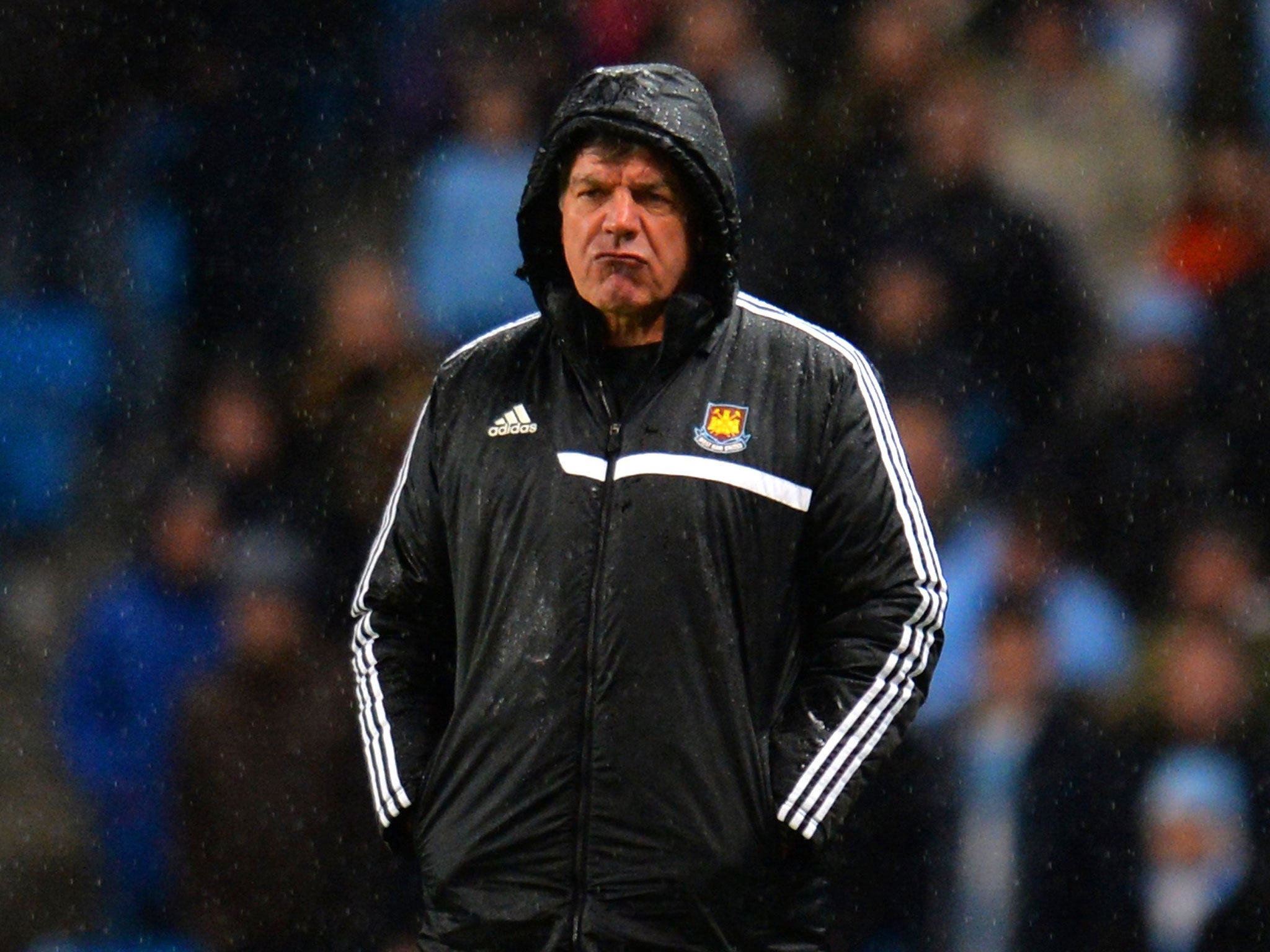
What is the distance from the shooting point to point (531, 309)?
4.73 m

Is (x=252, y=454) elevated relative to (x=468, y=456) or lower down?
lower down

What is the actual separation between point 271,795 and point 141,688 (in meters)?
0.37

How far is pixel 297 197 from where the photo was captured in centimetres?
481

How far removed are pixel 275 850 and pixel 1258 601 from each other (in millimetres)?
2186

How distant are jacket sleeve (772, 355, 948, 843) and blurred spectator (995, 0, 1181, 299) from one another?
5.76ft

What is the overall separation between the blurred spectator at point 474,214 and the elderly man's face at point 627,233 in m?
1.61

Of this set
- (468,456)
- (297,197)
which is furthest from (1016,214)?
(468,456)

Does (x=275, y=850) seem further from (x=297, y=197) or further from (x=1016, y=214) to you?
(x=1016, y=214)

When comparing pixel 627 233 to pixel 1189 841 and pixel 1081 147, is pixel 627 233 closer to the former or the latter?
pixel 1081 147

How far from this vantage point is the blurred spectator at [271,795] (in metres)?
4.61

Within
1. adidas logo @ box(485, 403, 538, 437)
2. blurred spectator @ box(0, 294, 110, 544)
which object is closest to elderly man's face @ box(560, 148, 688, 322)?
adidas logo @ box(485, 403, 538, 437)

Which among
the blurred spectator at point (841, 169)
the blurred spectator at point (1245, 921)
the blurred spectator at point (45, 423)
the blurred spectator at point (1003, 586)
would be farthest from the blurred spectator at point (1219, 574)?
the blurred spectator at point (45, 423)

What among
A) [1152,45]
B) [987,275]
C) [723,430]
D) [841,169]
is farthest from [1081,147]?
[723,430]

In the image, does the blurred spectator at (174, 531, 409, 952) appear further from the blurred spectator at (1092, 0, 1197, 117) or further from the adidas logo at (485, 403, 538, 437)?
the blurred spectator at (1092, 0, 1197, 117)
